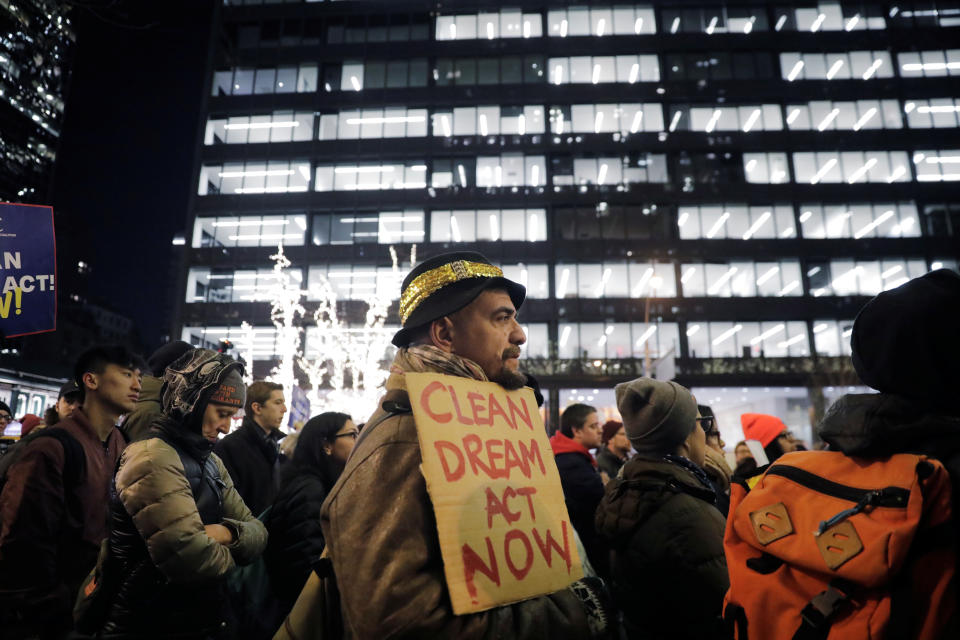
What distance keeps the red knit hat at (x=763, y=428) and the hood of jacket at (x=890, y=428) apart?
4.47 m

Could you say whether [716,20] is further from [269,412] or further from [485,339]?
[485,339]

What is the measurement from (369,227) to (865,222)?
31.9 m

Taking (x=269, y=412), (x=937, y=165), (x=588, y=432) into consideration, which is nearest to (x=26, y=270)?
(x=269, y=412)

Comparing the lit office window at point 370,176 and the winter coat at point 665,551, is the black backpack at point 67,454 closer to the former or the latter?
the winter coat at point 665,551

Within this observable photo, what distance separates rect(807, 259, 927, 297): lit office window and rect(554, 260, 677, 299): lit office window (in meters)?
8.93

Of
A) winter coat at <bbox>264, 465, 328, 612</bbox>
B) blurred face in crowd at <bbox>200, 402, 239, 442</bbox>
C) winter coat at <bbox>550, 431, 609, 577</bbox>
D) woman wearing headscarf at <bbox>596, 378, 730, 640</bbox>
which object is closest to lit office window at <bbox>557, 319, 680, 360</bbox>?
winter coat at <bbox>550, 431, 609, 577</bbox>

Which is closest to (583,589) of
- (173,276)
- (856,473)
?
(856,473)

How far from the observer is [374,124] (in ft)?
121

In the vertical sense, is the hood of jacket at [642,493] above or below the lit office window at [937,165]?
below

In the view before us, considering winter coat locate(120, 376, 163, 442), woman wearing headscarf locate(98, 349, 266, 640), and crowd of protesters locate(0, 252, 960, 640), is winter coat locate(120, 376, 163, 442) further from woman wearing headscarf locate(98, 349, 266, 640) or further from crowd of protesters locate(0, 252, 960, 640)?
woman wearing headscarf locate(98, 349, 266, 640)

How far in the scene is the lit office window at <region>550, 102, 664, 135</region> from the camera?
117 feet

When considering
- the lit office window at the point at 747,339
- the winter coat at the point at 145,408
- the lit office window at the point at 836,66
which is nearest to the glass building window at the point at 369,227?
the lit office window at the point at 747,339

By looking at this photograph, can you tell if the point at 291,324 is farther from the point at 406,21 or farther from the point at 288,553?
the point at 288,553

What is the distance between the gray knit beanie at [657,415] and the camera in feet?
9.11
